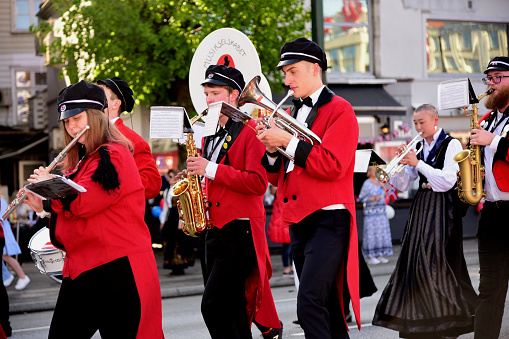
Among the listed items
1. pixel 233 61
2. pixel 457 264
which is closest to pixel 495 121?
pixel 457 264

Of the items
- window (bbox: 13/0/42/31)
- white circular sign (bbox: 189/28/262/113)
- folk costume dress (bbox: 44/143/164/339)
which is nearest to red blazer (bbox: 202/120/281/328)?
white circular sign (bbox: 189/28/262/113)

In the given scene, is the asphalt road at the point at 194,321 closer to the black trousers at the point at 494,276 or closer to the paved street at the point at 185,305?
the paved street at the point at 185,305

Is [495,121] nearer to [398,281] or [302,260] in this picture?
[398,281]

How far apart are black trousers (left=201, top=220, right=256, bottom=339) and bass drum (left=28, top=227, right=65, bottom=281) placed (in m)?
1.00

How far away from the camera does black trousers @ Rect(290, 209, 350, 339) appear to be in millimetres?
4316

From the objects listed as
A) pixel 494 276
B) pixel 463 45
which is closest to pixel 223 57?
pixel 494 276

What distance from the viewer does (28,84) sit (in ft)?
101

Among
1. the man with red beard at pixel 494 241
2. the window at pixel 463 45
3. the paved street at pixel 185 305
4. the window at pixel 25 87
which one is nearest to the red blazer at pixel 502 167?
the man with red beard at pixel 494 241

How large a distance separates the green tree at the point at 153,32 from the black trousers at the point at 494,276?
9159 mm

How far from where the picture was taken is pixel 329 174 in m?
4.37

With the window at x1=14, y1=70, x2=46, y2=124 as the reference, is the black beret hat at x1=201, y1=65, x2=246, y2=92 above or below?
below

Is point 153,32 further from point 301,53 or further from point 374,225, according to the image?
point 301,53

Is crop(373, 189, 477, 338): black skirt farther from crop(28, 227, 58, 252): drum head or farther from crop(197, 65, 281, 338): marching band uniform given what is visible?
crop(28, 227, 58, 252): drum head

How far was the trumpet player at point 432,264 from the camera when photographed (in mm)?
6125
